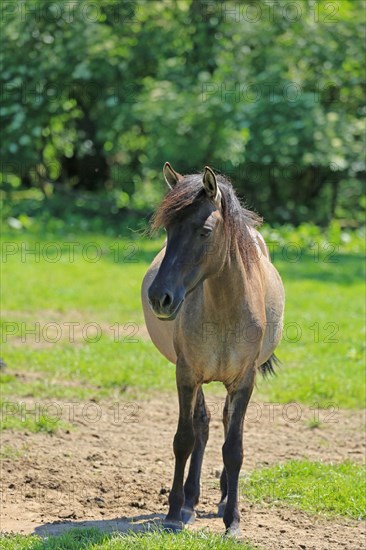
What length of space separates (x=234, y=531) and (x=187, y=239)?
66.6 inches

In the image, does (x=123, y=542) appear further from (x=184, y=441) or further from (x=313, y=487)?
(x=313, y=487)

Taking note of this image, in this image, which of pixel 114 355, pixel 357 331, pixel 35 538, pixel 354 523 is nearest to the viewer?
pixel 35 538

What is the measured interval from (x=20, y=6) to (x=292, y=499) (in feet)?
43.7

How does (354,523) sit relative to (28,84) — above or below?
below

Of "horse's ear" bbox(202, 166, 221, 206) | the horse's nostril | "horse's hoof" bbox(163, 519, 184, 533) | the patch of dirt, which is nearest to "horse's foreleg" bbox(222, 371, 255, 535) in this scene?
the patch of dirt

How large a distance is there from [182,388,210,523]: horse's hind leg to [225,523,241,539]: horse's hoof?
1.42 ft

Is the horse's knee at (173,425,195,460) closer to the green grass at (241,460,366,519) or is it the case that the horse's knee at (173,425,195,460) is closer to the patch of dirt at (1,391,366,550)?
the patch of dirt at (1,391,366,550)

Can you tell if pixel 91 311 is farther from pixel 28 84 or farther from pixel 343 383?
pixel 28 84

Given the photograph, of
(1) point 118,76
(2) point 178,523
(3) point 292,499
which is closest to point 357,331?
(3) point 292,499

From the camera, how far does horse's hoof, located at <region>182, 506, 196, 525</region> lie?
5.52 meters

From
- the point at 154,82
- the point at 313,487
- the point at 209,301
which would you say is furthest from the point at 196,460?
the point at 154,82

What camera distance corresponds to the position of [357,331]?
10570mm

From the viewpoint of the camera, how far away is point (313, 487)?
20.0 ft

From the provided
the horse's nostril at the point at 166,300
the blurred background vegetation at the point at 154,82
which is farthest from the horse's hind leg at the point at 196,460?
the blurred background vegetation at the point at 154,82
